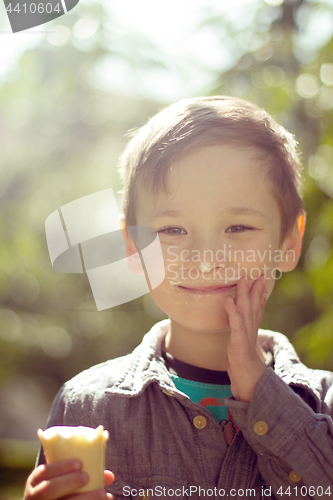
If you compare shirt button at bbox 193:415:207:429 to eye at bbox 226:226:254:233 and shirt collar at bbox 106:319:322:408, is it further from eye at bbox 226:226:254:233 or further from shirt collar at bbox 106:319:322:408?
eye at bbox 226:226:254:233

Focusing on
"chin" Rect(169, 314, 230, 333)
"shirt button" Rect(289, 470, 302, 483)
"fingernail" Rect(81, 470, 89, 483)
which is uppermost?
"fingernail" Rect(81, 470, 89, 483)

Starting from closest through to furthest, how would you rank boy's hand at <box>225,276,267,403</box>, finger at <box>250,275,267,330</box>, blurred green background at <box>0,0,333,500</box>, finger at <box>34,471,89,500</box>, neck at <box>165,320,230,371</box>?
finger at <box>34,471,89,500</box> < boy's hand at <box>225,276,267,403</box> < finger at <box>250,275,267,330</box> < neck at <box>165,320,230,371</box> < blurred green background at <box>0,0,333,500</box>

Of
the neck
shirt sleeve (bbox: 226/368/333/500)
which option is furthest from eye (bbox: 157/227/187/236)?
shirt sleeve (bbox: 226/368/333/500)

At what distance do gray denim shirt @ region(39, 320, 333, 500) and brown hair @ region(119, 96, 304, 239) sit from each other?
52cm

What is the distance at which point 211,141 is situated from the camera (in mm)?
1253

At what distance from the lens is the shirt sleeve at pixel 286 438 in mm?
1022

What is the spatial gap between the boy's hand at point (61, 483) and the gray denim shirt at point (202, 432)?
350 mm

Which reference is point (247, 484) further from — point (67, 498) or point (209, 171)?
point (209, 171)

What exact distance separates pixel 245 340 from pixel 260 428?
0.23m

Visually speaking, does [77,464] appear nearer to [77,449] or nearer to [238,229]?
[77,449]

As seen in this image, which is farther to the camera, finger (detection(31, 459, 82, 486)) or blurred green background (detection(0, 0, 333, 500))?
blurred green background (detection(0, 0, 333, 500))

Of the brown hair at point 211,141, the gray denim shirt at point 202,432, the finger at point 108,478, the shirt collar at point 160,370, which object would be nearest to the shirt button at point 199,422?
the gray denim shirt at point 202,432

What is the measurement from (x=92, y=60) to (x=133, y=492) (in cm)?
210

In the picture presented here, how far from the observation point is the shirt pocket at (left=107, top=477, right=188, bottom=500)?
1136mm
